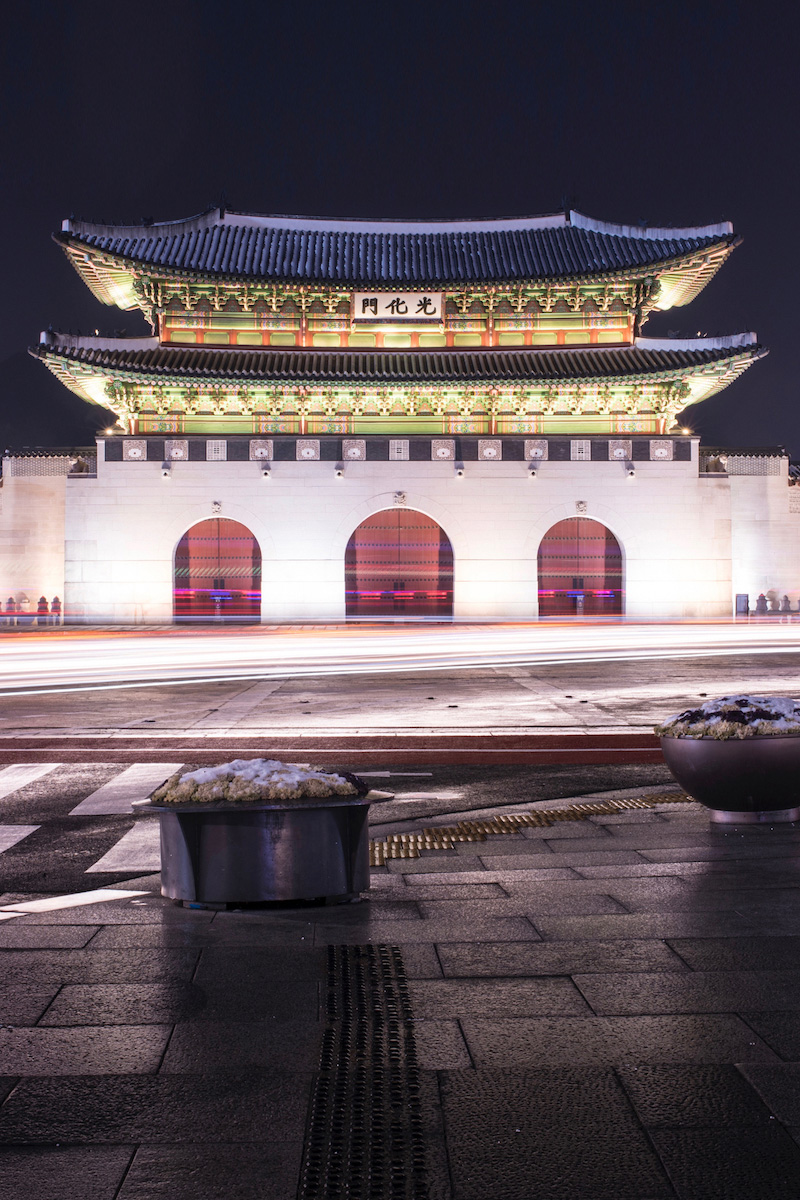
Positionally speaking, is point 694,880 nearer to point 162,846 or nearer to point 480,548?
point 162,846

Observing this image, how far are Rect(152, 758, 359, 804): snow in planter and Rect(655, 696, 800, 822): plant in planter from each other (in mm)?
2802

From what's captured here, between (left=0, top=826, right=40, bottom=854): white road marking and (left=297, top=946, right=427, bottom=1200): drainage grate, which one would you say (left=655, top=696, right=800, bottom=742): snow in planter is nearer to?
(left=297, top=946, right=427, bottom=1200): drainage grate

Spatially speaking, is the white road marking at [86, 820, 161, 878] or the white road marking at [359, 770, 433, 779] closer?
the white road marking at [86, 820, 161, 878]

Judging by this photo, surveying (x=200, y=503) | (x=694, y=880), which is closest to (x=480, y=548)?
(x=200, y=503)

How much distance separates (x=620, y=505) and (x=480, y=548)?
16.0 ft

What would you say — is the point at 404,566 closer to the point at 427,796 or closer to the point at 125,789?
the point at 125,789

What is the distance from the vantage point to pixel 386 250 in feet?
113

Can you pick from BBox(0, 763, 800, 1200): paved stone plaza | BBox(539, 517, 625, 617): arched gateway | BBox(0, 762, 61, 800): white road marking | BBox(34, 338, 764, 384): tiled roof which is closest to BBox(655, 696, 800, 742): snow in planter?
BBox(0, 763, 800, 1200): paved stone plaza

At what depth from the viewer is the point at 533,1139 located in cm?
271

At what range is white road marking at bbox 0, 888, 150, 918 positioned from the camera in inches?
197

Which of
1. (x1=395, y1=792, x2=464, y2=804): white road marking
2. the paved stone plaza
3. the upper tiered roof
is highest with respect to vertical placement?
the upper tiered roof

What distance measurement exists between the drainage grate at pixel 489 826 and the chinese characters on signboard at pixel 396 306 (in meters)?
26.7

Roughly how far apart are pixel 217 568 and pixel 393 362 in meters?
9.04

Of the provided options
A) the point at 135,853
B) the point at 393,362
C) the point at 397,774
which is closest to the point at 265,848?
the point at 135,853
